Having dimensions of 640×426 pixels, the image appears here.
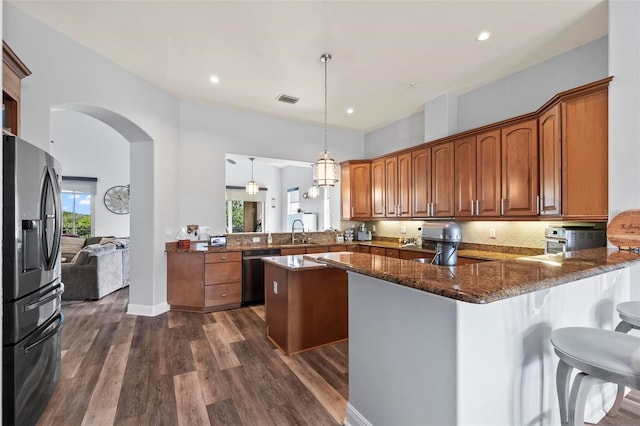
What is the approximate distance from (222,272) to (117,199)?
5502 mm

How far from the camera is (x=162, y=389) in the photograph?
2.25 m

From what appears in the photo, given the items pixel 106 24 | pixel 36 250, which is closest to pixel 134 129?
pixel 106 24

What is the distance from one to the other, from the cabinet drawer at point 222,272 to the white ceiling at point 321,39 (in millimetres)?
2447

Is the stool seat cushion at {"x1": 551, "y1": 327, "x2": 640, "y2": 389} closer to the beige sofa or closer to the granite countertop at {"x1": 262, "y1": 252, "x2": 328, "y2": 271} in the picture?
the granite countertop at {"x1": 262, "y1": 252, "x2": 328, "y2": 271}

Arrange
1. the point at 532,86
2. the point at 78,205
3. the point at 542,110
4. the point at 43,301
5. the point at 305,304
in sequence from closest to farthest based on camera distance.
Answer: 1. the point at 43,301
2. the point at 305,304
3. the point at 542,110
4. the point at 532,86
5. the point at 78,205

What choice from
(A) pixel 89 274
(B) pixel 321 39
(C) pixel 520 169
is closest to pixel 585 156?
(C) pixel 520 169

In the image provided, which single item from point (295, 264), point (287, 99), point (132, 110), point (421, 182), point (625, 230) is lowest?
point (295, 264)

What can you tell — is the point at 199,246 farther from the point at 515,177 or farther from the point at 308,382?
the point at 515,177

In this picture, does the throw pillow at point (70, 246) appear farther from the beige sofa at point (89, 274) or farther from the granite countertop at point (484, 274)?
the granite countertop at point (484, 274)

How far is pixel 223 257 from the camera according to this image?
4.23 meters

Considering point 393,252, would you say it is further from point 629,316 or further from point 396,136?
point 629,316

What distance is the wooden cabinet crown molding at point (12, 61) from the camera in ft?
6.22

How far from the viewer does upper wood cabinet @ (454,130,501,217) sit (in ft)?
11.7

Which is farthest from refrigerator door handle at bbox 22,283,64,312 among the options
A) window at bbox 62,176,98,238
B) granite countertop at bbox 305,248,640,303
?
window at bbox 62,176,98,238
